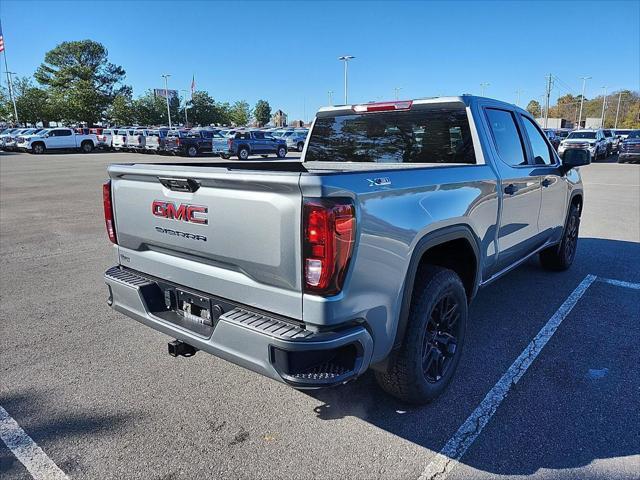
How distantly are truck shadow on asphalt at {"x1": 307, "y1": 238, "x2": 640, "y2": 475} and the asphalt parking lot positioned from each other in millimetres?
11

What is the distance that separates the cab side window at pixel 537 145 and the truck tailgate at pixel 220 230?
130 inches

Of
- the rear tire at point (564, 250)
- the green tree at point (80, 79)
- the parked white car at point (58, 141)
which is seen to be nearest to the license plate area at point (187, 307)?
the rear tire at point (564, 250)

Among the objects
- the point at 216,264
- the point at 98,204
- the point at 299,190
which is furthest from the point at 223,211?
the point at 98,204

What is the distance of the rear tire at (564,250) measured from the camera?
18.9ft

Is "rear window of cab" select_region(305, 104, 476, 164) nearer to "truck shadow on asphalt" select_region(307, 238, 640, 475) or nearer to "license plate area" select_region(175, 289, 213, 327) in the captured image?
"truck shadow on asphalt" select_region(307, 238, 640, 475)

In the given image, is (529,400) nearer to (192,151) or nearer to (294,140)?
(192,151)

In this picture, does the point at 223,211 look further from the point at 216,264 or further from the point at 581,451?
the point at 581,451

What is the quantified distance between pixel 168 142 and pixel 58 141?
1359cm

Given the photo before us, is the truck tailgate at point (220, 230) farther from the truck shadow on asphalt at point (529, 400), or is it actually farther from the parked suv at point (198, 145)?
the parked suv at point (198, 145)

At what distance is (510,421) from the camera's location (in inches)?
115

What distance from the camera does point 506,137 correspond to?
4148 millimetres

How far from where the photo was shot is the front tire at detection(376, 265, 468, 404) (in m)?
2.80

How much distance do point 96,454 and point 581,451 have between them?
2.71 metres

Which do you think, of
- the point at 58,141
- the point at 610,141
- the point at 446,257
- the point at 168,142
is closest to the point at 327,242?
the point at 446,257
